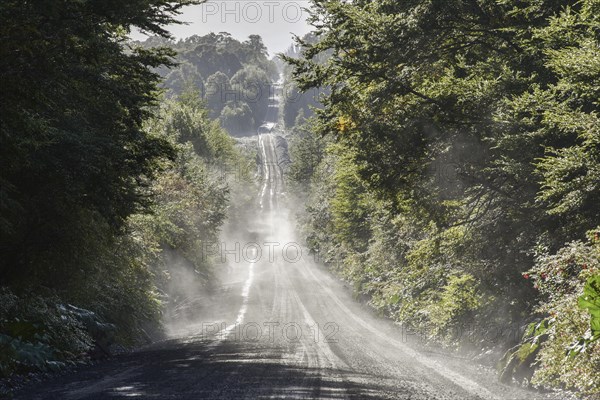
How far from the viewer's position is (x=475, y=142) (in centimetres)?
1384

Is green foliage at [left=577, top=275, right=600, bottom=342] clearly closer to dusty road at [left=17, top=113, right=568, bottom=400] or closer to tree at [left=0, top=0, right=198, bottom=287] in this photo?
dusty road at [left=17, top=113, right=568, bottom=400]

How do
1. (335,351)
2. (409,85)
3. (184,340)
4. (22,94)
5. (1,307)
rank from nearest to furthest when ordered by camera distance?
(22,94)
(1,307)
(335,351)
(409,85)
(184,340)

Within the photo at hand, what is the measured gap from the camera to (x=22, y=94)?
7.45 meters

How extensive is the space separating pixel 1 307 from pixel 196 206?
96.9 feet

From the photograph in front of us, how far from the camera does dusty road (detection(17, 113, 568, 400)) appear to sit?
321 inches

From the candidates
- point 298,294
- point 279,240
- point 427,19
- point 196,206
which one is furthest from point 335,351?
point 279,240

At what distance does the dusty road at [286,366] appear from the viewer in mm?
8148

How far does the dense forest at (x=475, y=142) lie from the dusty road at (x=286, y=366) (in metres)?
1.51

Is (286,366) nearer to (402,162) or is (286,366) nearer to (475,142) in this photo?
(402,162)

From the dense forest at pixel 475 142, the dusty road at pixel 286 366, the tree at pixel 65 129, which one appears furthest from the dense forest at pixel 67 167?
the dense forest at pixel 475 142

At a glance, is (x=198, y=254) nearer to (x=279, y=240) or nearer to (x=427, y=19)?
(x=427, y=19)

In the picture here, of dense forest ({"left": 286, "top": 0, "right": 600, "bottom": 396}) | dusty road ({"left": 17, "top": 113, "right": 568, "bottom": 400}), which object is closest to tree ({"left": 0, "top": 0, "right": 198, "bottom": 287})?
dusty road ({"left": 17, "top": 113, "right": 568, "bottom": 400})

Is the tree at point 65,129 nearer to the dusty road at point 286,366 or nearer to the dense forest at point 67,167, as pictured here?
the dense forest at point 67,167

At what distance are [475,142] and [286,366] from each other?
7026 mm
